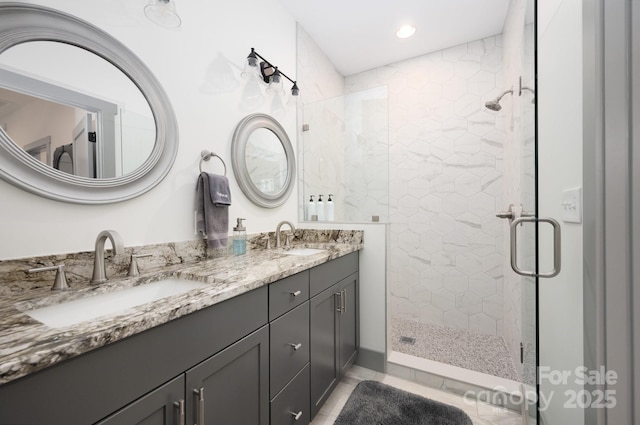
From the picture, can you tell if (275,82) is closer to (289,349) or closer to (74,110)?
(74,110)

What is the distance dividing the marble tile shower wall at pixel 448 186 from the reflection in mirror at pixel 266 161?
1.31m

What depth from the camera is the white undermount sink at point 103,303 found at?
732mm

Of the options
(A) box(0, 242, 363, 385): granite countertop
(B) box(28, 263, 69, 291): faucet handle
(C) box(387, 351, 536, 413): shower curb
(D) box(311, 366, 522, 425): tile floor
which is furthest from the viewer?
(C) box(387, 351, 536, 413): shower curb

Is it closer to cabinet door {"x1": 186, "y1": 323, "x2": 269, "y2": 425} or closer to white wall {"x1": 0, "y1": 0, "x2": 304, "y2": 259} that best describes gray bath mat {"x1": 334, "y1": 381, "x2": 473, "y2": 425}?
cabinet door {"x1": 186, "y1": 323, "x2": 269, "y2": 425}

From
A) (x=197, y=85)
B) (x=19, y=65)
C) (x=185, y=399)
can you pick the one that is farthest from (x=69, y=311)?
(x=197, y=85)

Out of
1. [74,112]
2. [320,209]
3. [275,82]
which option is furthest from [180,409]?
[275,82]

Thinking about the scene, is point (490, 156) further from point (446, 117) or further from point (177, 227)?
point (177, 227)

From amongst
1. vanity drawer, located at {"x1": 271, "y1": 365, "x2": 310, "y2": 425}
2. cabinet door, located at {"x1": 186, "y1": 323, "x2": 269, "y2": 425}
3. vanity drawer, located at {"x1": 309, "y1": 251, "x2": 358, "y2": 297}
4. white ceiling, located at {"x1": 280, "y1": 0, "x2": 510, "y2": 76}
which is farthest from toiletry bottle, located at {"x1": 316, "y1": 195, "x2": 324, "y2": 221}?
white ceiling, located at {"x1": 280, "y1": 0, "x2": 510, "y2": 76}

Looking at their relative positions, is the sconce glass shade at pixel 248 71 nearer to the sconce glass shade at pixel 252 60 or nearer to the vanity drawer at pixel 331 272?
the sconce glass shade at pixel 252 60

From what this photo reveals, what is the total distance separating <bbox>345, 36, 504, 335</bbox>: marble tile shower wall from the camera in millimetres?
2318

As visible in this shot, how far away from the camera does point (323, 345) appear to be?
1413 millimetres

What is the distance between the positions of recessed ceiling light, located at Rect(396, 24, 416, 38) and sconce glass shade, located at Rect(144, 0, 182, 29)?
72.9 inches

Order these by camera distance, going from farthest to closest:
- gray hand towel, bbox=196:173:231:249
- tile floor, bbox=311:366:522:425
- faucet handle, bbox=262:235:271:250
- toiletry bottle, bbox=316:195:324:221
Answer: toiletry bottle, bbox=316:195:324:221 → faucet handle, bbox=262:235:271:250 → tile floor, bbox=311:366:522:425 → gray hand towel, bbox=196:173:231:249

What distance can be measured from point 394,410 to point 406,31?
288 cm
